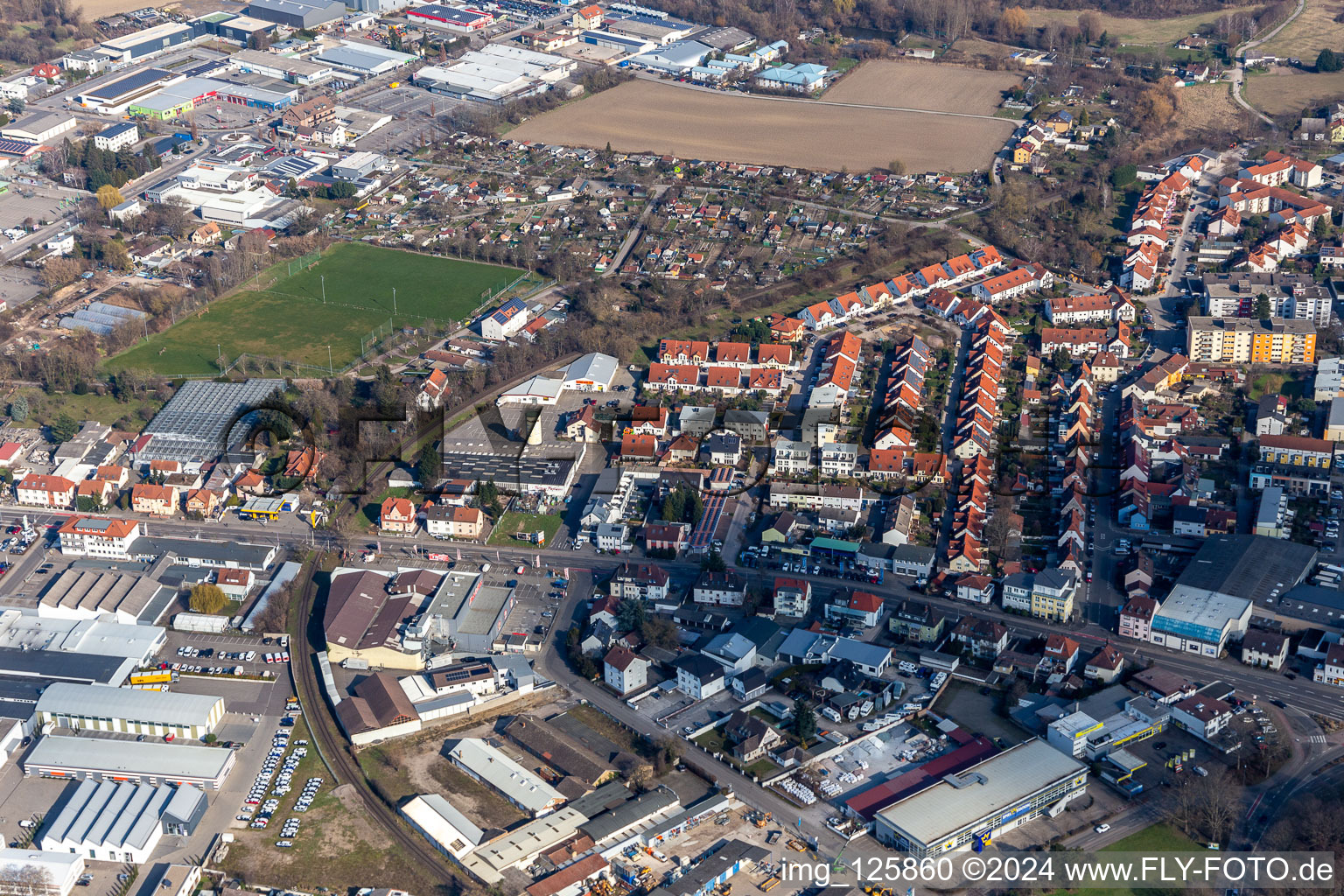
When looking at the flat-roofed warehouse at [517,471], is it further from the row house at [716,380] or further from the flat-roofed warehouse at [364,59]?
the flat-roofed warehouse at [364,59]

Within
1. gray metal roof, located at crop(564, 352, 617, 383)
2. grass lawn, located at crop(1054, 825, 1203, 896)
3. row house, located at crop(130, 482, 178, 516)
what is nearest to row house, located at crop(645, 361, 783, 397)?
gray metal roof, located at crop(564, 352, 617, 383)

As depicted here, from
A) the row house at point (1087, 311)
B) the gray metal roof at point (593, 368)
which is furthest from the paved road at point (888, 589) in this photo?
the row house at point (1087, 311)

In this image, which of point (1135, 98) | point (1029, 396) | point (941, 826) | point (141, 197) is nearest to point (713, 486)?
point (1029, 396)

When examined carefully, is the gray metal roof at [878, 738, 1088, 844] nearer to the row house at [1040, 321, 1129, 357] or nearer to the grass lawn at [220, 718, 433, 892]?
the grass lawn at [220, 718, 433, 892]

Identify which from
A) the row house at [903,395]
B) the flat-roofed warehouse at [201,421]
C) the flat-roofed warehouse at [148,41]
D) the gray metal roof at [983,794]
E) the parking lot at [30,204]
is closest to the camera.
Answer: the gray metal roof at [983,794]

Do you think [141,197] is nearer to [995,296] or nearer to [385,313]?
[385,313]

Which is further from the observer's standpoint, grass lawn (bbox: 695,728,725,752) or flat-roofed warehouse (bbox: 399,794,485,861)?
grass lawn (bbox: 695,728,725,752)
